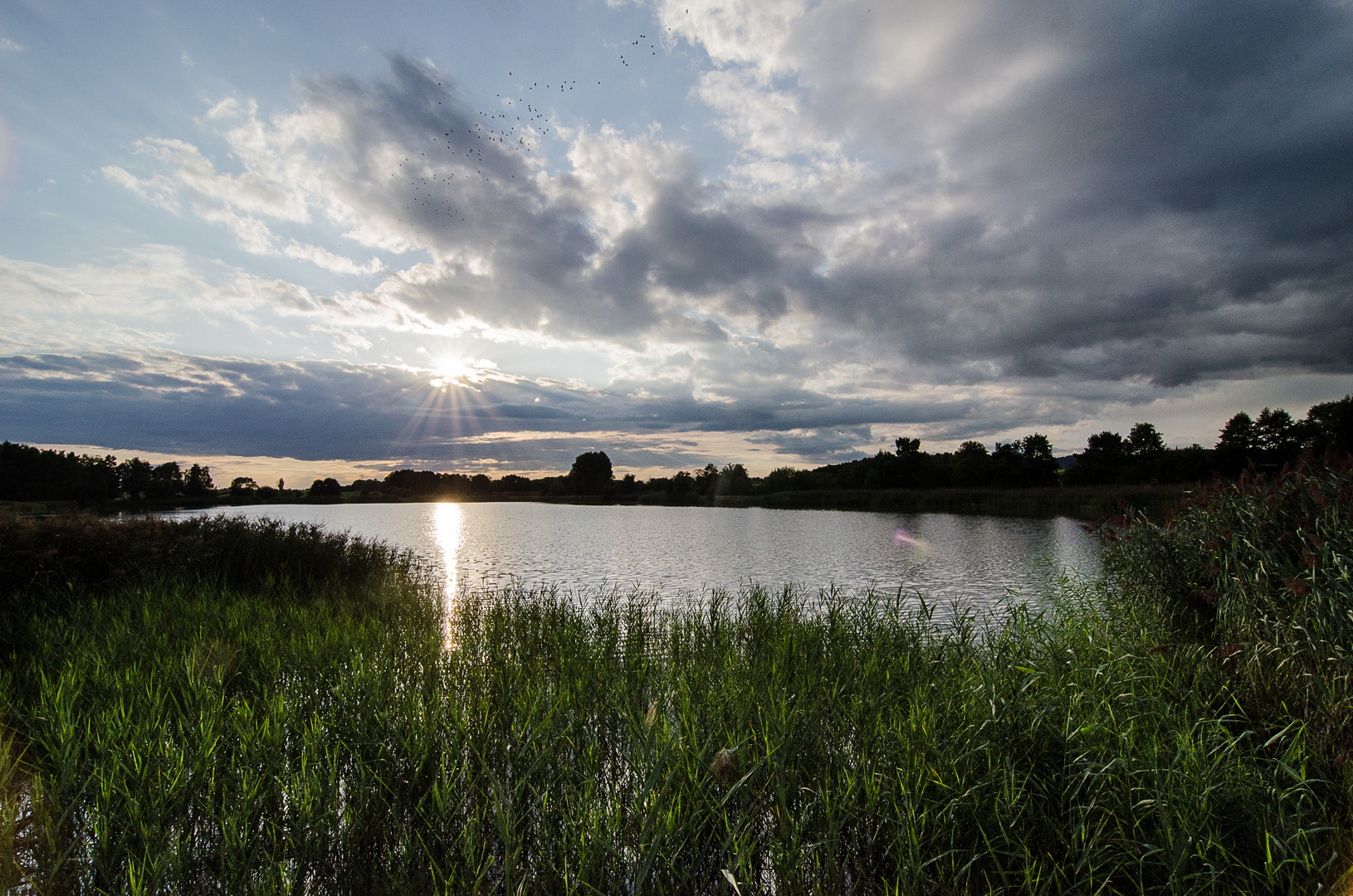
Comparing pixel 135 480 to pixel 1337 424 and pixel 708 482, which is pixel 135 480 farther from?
pixel 1337 424

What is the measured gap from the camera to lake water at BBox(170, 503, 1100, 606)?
1762cm

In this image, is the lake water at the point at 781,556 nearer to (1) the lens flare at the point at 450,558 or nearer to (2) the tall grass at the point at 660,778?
(1) the lens flare at the point at 450,558

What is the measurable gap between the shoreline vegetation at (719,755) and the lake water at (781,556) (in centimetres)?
529

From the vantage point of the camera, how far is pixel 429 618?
34.1 feet

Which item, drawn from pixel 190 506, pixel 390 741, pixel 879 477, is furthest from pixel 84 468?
pixel 879 477

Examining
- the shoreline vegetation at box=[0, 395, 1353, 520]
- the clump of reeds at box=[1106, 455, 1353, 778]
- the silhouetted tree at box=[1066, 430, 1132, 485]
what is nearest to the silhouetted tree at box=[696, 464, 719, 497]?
the shoreline vegetation at box=[0, 395, 1353, 520]

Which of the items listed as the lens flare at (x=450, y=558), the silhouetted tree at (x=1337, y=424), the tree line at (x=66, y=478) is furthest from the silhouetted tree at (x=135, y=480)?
the silhouetted tree at (x=1337, y=424)

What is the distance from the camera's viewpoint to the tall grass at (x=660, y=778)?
10.6ft

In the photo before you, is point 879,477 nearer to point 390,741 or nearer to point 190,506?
point 390,741

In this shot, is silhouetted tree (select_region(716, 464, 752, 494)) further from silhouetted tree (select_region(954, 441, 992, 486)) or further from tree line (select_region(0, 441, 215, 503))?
tree line (select_region(0, 441, 215, 503))

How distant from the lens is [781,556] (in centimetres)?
2541

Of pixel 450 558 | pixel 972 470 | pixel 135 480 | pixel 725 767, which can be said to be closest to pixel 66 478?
pixel 135 480

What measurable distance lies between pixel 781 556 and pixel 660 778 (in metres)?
22.1

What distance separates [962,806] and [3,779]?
663 cm
